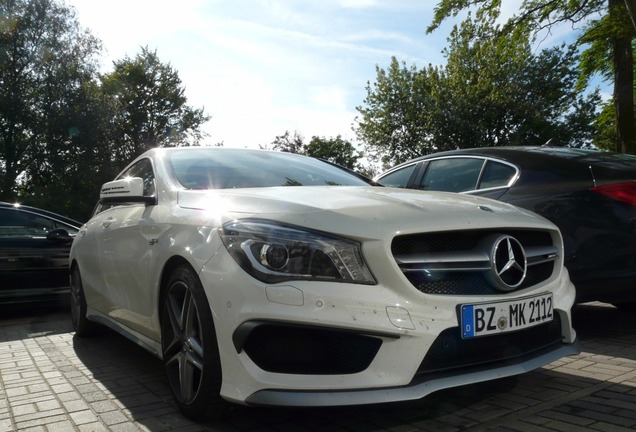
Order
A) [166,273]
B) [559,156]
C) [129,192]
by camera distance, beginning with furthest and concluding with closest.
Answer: [559,156]
[129,192]
[166,273]

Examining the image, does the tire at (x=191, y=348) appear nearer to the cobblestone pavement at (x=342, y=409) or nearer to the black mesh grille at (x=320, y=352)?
the cobblestone pavement at (x=342, y=409)

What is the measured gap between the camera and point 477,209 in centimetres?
291

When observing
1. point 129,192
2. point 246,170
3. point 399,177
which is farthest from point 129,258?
point 399,177

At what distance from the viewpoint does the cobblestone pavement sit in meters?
2.80

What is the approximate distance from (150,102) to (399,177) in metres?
40.1

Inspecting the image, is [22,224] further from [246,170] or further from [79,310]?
[246,170]

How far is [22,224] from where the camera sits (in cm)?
699

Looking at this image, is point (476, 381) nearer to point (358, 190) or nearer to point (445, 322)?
point (445, 322)

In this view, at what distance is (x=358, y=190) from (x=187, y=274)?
3.66 feet

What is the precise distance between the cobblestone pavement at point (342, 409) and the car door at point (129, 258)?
0.42m

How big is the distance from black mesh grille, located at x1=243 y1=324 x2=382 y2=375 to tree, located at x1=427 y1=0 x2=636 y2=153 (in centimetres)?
1134

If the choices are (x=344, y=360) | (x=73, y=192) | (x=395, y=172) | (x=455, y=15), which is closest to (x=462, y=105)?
(x=455, y=15)

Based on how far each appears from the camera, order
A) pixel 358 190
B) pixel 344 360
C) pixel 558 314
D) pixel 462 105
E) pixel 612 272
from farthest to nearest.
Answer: pixel 462 105
pixel 612 272
pixel 358 190
pixel 558 314
pixel 344 360

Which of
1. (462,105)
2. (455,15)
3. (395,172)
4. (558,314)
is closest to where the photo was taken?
(558,314)
